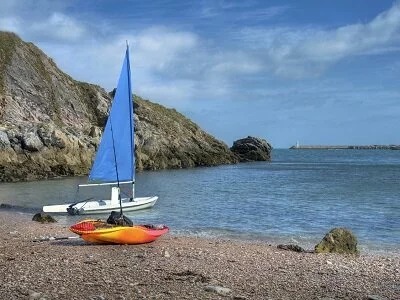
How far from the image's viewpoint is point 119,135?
28875 mm

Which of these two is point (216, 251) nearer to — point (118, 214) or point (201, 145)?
point (118, 214)

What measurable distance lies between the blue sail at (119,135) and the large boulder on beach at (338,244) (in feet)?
44.6

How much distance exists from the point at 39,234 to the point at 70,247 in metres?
4.53

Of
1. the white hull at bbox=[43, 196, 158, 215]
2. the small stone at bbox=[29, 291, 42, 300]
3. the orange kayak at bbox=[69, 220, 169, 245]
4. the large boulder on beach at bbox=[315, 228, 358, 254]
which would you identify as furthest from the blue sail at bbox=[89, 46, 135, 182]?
the small stone at bbox=[29, 291, 42, 300]

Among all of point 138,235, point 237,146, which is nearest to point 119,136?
point 138,235

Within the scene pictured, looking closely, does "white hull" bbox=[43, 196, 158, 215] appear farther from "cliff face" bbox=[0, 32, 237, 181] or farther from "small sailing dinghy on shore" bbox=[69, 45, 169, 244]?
"cliff face" bbox=[0, 32, 237, 181]

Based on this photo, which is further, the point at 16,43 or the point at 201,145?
the point at 201,145

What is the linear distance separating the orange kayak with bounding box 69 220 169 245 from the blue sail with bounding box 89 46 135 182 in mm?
10366

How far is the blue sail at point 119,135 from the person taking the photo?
93.4 feet

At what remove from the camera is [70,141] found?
2844 inches

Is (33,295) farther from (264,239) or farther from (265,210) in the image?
(265,210)

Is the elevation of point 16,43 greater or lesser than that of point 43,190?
greater

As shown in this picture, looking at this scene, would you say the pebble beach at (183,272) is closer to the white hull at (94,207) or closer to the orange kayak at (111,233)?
the orange kayak at (111,233)

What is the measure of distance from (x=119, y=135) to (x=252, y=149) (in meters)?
108
